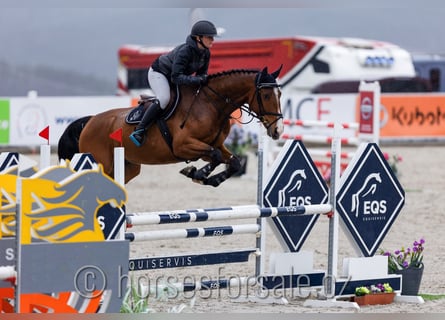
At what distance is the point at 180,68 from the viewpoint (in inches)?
263

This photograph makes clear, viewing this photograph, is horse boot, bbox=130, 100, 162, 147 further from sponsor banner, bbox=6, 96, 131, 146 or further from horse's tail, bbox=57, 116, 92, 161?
sponsor banner, bbox=6, 96, 131, 146

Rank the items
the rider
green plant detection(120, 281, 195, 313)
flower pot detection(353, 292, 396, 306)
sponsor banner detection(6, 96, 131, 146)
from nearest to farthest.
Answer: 1. green plant detection(120, 281, 195, 313)
2. flower pot detection(353, 292, 396, 306)
3. the rider
4. sponsor banner detection(6, 96, 131, 146)

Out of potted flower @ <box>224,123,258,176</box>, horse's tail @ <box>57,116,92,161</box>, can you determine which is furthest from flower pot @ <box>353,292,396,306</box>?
potted flower @ <box>224,123,258,176</box>

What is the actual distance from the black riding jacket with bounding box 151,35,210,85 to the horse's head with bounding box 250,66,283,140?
435 mm

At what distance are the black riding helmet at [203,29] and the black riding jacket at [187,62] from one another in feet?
0.20

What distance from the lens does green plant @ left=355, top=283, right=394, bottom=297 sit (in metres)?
5.77

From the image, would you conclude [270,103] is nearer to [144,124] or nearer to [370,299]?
[144,124]

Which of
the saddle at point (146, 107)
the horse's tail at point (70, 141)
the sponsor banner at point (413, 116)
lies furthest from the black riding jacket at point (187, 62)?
the sponsor banner at point (413, 116)

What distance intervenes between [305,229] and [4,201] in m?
2.10

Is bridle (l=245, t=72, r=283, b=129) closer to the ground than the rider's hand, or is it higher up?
closer to the ground

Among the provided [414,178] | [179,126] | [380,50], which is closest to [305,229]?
[179,126]

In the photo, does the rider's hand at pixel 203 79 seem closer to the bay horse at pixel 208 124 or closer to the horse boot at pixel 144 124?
the bay horse at pixel 208 124

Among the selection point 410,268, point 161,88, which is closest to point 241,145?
point 161,88

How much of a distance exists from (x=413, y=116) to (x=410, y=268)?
450 inches
